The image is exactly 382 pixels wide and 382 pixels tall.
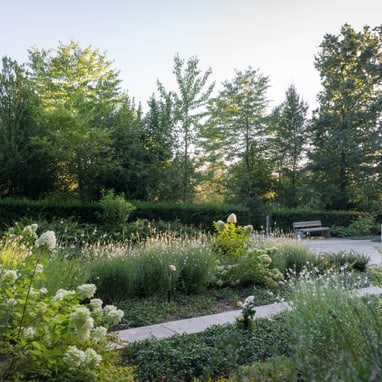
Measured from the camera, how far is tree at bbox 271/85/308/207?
20312 mm

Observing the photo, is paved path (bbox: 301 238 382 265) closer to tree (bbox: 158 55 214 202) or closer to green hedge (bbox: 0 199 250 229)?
Answer: green hedge (bbox: 0 199 250 229)

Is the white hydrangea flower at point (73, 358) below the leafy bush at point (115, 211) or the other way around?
below

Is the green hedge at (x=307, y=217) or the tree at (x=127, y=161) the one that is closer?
the tree at (x=127, y=161)

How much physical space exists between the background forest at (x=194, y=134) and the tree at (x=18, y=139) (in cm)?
3

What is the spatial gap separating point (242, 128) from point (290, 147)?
3639mm

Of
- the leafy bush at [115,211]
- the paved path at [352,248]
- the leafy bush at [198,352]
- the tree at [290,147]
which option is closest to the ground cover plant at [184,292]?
the leafy bush at [198,352]

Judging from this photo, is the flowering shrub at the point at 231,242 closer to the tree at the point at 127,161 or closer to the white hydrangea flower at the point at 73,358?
the white hydrangea flower at the point at 73,358

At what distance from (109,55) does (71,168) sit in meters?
7.01

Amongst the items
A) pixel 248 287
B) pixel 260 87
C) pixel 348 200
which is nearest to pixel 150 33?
pixel 248 287

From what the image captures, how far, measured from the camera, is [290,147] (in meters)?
20.5

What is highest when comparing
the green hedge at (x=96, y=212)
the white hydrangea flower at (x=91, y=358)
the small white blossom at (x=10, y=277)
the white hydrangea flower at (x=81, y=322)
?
the green hedge at (x=96, y=212)

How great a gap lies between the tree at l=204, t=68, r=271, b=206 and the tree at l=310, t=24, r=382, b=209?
318cm

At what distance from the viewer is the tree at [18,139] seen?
10812mm

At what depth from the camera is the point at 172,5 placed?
23.7 feet
